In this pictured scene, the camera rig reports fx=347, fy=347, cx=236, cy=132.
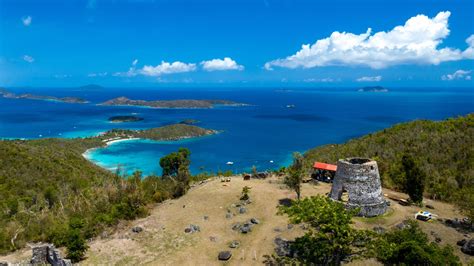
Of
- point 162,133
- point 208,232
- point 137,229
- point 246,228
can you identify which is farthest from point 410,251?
point 162,133

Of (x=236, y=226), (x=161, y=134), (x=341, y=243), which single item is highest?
(x=341, y=243)

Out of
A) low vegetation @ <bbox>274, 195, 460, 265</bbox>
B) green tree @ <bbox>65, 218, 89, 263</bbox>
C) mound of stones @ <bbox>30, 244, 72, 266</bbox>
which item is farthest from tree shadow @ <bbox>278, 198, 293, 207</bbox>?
mound of stones @ <bbox>30, 244, 72, 266</bbox>

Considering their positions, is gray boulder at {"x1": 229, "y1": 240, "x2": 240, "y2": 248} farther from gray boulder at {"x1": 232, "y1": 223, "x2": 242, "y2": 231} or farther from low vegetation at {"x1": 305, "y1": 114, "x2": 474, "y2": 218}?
low vegetation at {"x1": 305, "y1": 114, "x2": 474, "y2": 218}

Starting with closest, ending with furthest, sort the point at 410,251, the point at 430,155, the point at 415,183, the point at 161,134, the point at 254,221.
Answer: the point at 410,251, the point at 254,221, the point at 415,183, the point at 430,155, the point at 161,134

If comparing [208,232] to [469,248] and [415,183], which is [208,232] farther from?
[415,183]

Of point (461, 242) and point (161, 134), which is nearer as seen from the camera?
point (461, 242)

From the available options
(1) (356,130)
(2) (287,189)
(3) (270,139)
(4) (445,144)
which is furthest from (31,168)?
(1) (356,130)

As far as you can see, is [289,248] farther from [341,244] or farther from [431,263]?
[431,263]
